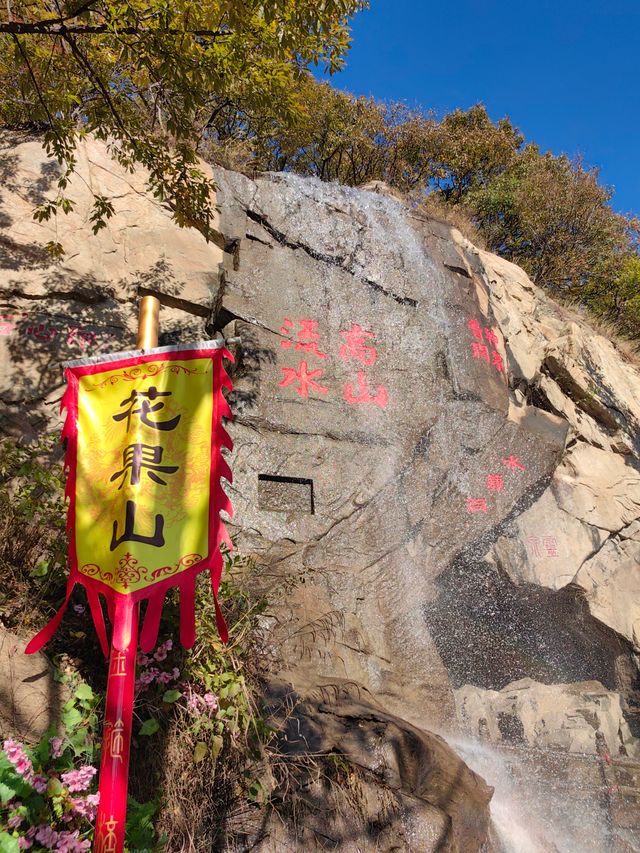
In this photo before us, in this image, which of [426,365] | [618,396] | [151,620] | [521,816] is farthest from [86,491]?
[618,396]

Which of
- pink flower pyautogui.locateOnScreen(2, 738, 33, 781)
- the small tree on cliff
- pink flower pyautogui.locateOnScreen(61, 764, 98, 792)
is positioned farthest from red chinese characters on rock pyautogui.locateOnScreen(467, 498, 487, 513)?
pink flower pyautogui.locateOnScreen(2, 738, 33, 781)

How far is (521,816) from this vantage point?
535cm

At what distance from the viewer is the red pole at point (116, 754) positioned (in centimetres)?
224

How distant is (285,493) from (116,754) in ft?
13.6

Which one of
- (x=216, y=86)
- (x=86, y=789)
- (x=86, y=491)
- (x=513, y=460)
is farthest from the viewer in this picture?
(x=513, y=460)

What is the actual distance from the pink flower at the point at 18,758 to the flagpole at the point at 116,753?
0.37m

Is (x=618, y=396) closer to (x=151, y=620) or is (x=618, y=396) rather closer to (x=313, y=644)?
(x=313, y=644)

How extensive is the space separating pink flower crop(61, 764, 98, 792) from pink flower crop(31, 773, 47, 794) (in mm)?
114

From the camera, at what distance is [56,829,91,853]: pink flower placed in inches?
97.5

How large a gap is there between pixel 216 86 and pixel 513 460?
545cm

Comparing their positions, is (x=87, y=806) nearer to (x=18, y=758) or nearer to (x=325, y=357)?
(x=18, y=758)

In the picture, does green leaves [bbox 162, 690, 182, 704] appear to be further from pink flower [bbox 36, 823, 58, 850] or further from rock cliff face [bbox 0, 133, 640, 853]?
rock cliff face [bbox 0, 133, 640, 853]

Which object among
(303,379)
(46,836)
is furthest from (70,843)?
(303,379)

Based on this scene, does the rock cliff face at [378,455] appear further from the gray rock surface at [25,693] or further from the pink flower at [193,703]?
the gray rock surface at [25,693]
